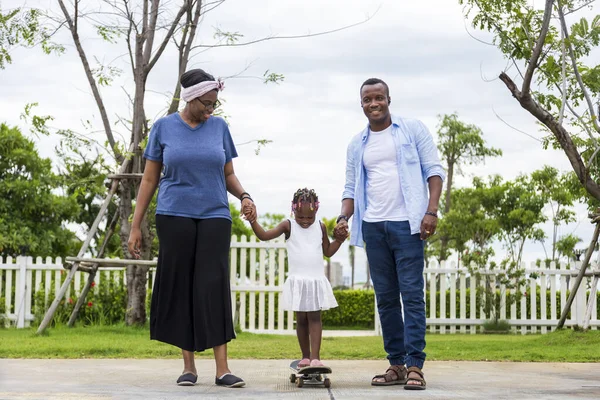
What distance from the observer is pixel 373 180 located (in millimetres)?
5410

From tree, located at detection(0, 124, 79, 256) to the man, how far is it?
1706cm

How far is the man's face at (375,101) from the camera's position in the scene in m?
5.34

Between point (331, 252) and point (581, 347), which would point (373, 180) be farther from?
point (581, 347)

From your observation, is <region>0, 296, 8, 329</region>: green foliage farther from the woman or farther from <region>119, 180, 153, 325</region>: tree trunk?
the woman

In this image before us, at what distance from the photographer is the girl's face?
18.7 feet

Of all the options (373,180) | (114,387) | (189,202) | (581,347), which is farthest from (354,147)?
(581,347)

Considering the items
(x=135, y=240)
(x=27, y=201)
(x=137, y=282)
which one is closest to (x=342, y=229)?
(x=135, y=240)

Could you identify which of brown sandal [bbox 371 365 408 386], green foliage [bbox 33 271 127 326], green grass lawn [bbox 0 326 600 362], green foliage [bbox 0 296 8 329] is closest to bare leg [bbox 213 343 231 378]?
brown sandal [bbox 371 365 408 386]

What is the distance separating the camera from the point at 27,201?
22.3 m

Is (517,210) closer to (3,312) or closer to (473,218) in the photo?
(473,218)

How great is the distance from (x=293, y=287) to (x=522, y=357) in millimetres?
3028

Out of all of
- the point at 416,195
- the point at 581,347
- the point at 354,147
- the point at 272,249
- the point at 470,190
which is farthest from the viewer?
the point at 470,190

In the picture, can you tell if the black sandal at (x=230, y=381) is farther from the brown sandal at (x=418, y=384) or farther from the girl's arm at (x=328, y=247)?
the girl's arm at (x=328, y=247)

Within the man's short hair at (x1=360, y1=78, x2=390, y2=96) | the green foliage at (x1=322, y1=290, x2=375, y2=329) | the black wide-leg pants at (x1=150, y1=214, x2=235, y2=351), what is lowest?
the green foliage at (x1=322, y1=290, x2=375, y2=329)
